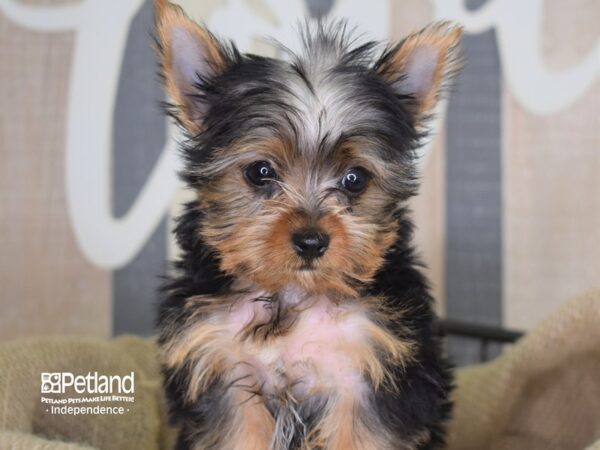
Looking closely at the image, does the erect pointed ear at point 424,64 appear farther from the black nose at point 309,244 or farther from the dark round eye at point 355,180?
the black nose at point 309,244

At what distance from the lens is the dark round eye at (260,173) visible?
84.5 inches

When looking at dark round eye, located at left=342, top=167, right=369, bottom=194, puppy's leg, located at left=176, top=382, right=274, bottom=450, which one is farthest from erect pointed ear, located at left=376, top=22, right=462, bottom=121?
puppy's leg, located at left=176, top=382, right=274, bottom=450

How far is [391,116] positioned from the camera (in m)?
2.19

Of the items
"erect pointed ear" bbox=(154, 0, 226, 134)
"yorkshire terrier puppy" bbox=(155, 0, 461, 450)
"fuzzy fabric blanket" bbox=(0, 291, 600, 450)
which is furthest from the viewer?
"fuzzy fabric blanket" bbox=(0, 291, 600, 450)

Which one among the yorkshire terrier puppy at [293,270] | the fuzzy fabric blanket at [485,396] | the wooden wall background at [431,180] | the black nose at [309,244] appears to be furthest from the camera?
the wooden wall background at [431,180]

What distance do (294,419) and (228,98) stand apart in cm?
82

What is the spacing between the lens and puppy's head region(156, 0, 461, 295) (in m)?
2.04

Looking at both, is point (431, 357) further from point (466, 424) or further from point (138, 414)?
point (138, 414)

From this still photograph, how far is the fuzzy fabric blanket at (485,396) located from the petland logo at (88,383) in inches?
0.7

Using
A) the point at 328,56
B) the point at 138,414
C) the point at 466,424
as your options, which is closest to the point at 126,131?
the point at 138,414

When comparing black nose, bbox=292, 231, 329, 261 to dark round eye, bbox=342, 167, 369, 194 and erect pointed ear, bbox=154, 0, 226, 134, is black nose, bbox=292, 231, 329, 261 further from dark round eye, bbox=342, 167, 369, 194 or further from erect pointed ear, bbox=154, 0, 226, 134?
erect pointed ear, bbox=154, 0, 226, 134

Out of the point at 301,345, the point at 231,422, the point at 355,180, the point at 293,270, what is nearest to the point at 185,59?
the point at 355,180

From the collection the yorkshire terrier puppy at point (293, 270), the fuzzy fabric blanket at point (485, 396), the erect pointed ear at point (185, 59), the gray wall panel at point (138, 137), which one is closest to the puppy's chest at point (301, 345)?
the yorkshire terrier puppy at point (293, 270)

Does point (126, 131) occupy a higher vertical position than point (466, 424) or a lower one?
higher
